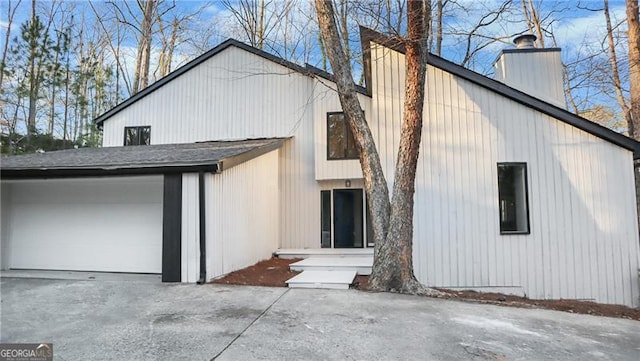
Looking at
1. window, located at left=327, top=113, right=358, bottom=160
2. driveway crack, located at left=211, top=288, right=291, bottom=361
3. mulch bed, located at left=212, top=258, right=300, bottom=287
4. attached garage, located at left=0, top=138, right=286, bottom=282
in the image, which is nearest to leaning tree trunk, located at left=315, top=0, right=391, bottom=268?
driveway crack, located at left=211, top=288, right=291, bottom=361

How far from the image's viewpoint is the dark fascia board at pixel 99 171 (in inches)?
274

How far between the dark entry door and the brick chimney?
16.8 feet

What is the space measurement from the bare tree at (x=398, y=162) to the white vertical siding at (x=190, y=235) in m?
3.14

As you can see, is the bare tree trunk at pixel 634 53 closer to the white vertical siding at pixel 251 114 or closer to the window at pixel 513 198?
the window at pixel 513 198

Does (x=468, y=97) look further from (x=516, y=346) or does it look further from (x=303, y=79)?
(x=516, y=346)

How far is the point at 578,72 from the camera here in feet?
41.9

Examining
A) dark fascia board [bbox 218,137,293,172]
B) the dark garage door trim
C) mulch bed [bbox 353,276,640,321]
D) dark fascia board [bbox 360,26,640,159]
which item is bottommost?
mulch bed [bbox 353,276,640,321]

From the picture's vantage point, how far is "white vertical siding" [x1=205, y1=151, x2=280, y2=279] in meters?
7.21

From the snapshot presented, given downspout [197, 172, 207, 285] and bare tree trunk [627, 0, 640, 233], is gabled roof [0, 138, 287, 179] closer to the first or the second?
downspout [197, 172, 207, 285]

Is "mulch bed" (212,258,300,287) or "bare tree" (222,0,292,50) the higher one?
"bare tree" (222,0,292,50)

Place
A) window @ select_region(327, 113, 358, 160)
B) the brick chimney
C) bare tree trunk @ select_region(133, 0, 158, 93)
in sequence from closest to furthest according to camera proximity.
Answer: the brick chimney < window @ select_region(327, 113, 358, 160) < bare tree trunk @ select_region(133, 0, 158, 93)

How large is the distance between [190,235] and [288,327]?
3.27m

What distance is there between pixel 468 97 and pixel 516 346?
6.35 m

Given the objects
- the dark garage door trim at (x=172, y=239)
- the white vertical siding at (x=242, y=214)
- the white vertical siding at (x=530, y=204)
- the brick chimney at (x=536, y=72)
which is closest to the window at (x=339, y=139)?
the white vertical siding at (x=242, y=214)
